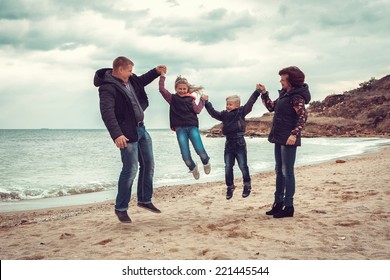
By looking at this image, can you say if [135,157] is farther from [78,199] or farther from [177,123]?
[78,199]

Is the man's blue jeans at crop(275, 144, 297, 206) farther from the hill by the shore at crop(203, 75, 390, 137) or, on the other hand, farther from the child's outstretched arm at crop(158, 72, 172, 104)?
the hill by the shore at crop(203, 75, 390, 137)

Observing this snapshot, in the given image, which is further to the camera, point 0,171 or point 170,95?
point 0,171

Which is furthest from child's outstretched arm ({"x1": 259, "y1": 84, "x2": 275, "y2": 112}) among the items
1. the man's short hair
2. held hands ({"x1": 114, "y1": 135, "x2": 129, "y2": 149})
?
held hands ({"x1": 114, "y1": 135, "x2": 129, "y2": 149})

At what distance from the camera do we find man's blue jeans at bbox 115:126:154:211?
4.80 m

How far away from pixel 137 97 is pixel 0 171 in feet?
45.4

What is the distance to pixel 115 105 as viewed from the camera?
4.65 metres

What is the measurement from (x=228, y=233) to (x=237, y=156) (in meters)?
0.99

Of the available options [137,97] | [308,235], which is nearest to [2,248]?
[137,97]

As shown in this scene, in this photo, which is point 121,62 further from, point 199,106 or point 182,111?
point 199,106

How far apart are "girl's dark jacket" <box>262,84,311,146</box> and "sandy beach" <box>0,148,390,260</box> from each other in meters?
1.22

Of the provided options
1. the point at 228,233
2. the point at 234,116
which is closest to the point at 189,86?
the point at 234,116

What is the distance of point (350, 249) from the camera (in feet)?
13.8

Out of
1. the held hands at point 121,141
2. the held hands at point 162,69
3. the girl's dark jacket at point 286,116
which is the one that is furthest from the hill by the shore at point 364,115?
the held hands at point 121,141

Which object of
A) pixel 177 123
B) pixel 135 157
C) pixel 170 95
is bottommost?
pixel 135 157
